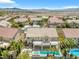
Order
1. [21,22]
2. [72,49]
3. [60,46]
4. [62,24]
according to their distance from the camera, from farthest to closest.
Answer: [21,22] → [62,24] → [60,46] → [72,49]

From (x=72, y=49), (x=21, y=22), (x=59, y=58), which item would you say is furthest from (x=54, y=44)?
(x=21, y=22)

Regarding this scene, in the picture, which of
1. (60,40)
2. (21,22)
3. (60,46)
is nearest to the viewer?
(60,46)

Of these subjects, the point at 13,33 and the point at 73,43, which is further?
the point at 13,33

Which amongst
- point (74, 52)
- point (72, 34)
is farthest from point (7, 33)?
point (74, 52)

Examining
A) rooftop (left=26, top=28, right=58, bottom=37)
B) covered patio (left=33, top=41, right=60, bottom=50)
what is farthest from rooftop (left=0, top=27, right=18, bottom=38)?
covered patio (left=33, top=41, right=60, bottom=50)

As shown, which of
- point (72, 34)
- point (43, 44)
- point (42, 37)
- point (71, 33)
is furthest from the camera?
point (71, 33)

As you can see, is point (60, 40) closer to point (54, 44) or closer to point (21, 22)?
point (54, 44)

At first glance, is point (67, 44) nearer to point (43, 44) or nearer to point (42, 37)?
point (43, 44)

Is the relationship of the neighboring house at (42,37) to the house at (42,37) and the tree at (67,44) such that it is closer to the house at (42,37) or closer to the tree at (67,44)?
the house at (42,37)

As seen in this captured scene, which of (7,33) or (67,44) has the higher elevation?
(7,33)
